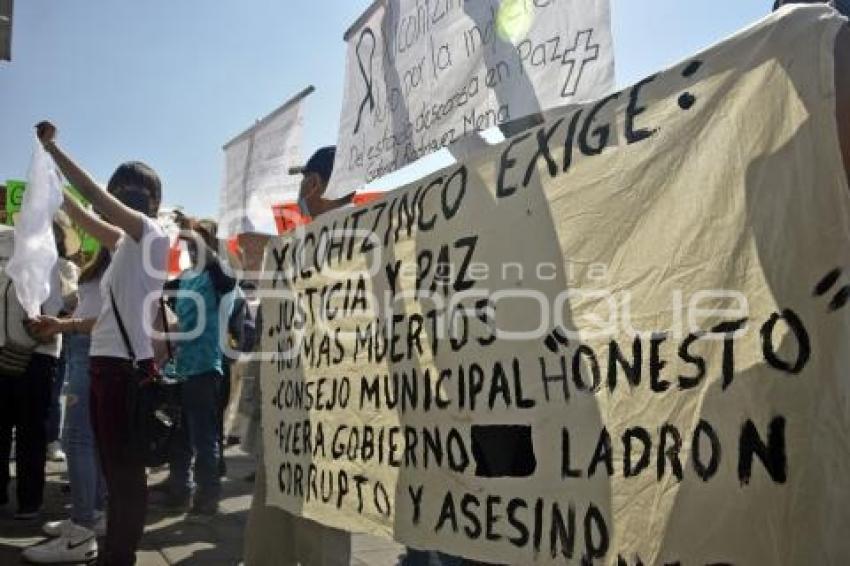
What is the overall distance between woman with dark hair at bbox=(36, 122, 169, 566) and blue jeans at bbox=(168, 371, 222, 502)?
1786 mm

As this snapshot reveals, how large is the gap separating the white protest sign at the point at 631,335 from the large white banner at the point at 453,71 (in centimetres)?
40

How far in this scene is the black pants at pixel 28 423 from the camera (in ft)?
15.2

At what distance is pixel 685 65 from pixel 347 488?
1711 mm

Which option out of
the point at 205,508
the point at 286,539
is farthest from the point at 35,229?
the point at 205,508

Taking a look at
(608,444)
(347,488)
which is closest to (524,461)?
(608,444)

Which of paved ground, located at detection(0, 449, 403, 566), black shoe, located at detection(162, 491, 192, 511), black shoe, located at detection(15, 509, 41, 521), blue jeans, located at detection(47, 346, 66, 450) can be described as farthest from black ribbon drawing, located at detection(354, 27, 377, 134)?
blue jeans, located at detection(47, 346, 66, 450)

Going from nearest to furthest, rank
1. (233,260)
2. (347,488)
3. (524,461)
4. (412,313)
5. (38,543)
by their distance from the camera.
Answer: (524,461)
(412,313)
(347,488)
(38,543)
(233,260)

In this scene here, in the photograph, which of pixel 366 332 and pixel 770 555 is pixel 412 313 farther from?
pixel 770 555

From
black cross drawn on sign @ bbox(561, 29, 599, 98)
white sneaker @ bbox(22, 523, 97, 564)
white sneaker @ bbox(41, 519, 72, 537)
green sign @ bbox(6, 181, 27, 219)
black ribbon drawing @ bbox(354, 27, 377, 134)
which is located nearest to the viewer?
black cross drawn on sign @ bbox(561, 29, 599, 98)

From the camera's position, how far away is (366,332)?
2652mm

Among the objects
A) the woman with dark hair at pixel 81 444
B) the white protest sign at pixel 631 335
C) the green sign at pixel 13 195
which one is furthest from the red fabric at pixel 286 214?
the green sign at pixel 13 195

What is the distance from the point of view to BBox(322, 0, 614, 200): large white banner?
237cm

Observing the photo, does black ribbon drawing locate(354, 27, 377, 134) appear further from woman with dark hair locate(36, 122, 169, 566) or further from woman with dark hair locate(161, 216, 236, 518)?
woman with dark hair locate(161, 216, 236, 518)

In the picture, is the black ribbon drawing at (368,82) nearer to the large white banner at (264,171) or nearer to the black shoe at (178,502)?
the large white banner at (264,171)
